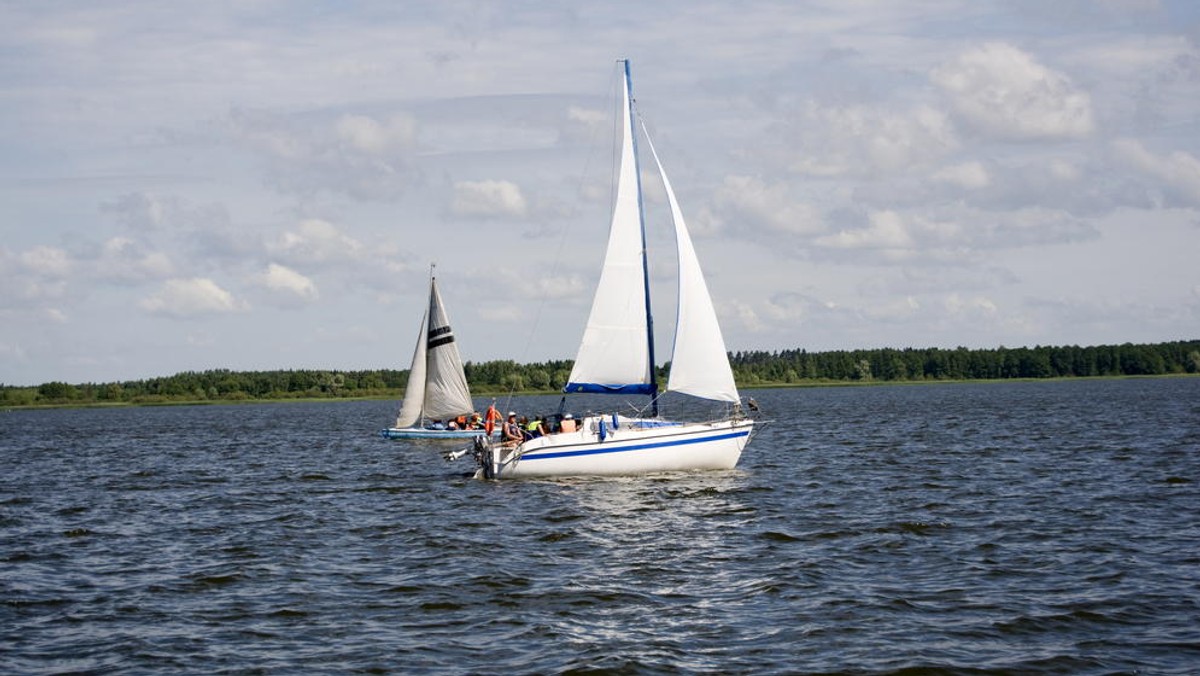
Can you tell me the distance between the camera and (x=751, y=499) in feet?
119

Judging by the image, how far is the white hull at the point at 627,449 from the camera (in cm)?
3853

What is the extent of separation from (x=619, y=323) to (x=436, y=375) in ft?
88.8

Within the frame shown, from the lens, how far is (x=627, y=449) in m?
38.4

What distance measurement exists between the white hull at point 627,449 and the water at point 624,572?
1.72 ft

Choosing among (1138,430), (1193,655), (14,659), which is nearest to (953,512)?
(1193,655)

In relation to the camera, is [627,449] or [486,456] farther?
[486,456]

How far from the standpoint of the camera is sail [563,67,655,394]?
134 feet

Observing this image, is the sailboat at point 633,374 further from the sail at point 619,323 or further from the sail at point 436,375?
the sail at point 436,375

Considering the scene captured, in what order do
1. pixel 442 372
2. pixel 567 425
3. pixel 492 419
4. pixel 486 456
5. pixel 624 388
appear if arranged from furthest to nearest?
pixel 442 372, pixel 492 419, pixel 486 456, pixel 624 388, pixel 567 425

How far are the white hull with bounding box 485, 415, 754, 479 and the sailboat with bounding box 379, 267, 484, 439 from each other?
2609cm

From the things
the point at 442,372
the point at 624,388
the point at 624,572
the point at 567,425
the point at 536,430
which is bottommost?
the point at 624,572

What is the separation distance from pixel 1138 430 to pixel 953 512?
38.5 meters

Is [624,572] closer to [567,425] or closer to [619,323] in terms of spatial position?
[567,425]

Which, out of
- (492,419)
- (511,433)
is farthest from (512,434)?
(492,419)
